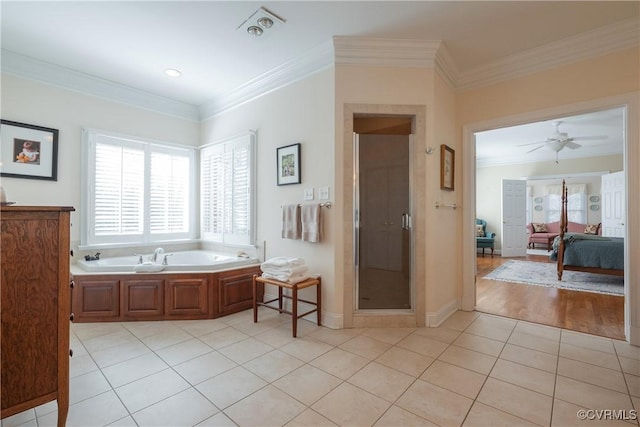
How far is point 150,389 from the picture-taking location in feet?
6.15

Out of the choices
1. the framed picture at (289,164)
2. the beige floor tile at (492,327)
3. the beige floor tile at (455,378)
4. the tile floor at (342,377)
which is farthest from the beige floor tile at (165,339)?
the beige floor tile at (492,327)

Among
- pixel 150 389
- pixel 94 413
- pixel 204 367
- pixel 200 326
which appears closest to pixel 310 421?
pixel 204 367

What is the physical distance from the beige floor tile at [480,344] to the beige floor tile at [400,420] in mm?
1103

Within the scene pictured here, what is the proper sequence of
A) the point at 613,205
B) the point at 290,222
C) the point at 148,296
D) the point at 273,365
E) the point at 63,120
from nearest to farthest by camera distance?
the point at 273,365
the point at 148,296
the point at 290,222
the point at 63,120
the point at 613,205

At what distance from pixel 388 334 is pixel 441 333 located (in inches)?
20.0

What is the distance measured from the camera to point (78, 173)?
350cm

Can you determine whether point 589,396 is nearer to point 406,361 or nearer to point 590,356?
point 590,356

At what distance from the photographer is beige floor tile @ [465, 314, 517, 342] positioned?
2719 millimetres

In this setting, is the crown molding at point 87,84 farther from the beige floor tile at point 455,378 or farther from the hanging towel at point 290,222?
the beige floor tile at point 455,378

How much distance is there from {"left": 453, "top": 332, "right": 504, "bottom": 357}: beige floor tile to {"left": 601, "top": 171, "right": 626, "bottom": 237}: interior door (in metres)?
5.56

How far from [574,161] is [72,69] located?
10.5 m

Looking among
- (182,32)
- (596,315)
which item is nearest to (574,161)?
(596,315)

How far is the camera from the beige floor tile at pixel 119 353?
2.22 metres

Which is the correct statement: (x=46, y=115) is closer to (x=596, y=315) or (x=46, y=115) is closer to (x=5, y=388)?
(x=5, y=388)
